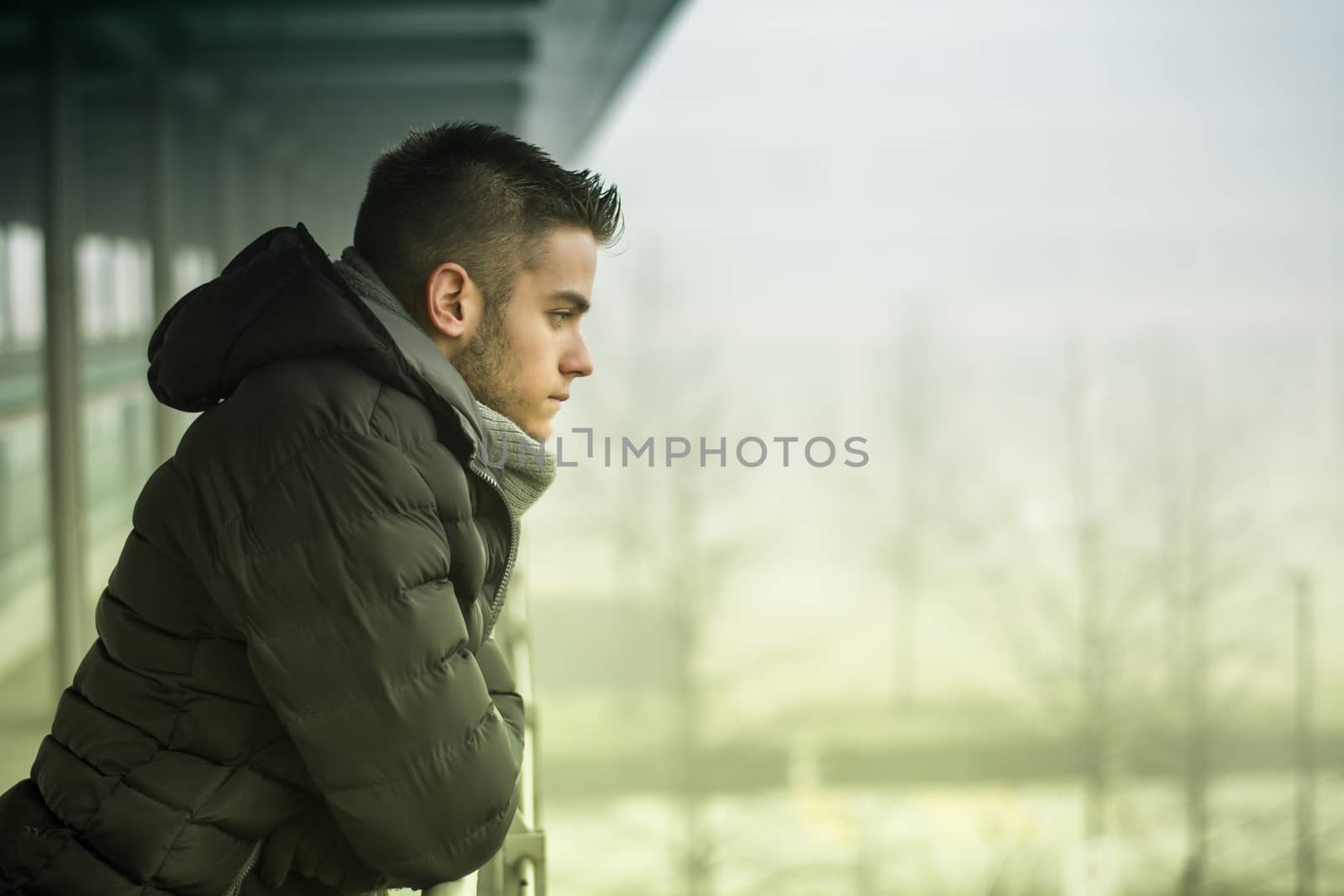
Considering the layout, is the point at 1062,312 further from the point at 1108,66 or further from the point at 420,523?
the point at 420,523

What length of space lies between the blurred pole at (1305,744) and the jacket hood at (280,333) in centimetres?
2652

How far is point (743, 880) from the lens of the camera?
2531 centimetres

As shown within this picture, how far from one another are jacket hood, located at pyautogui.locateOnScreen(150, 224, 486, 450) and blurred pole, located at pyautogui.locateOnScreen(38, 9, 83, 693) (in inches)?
194

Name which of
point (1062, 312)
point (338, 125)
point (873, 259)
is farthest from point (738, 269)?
point (338, 125)

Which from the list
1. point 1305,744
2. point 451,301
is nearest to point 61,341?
point 451,301

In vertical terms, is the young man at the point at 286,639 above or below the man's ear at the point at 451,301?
below

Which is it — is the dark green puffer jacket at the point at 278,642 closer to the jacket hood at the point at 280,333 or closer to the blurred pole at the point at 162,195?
the jacket hood at the point at 280,333

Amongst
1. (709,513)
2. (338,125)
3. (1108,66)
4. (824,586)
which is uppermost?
(1108,66)

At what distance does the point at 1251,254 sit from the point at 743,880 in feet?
85.1

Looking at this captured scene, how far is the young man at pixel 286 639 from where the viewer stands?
971 mm

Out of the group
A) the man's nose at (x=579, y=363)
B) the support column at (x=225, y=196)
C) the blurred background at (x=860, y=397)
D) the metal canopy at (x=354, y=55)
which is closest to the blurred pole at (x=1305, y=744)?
the blurred background at (x=860, y=397)

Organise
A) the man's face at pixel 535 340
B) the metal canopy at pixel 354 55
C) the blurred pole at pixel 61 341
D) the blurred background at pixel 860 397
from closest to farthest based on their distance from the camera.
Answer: the man's face at pixel 535 340
the blurred pole at pixel 61 341
the metal canopy at pixel 354 55
the blurred background at pixel 860 397

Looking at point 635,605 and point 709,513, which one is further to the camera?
point 635,605

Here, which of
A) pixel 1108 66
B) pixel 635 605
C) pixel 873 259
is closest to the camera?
pixel 635 605
